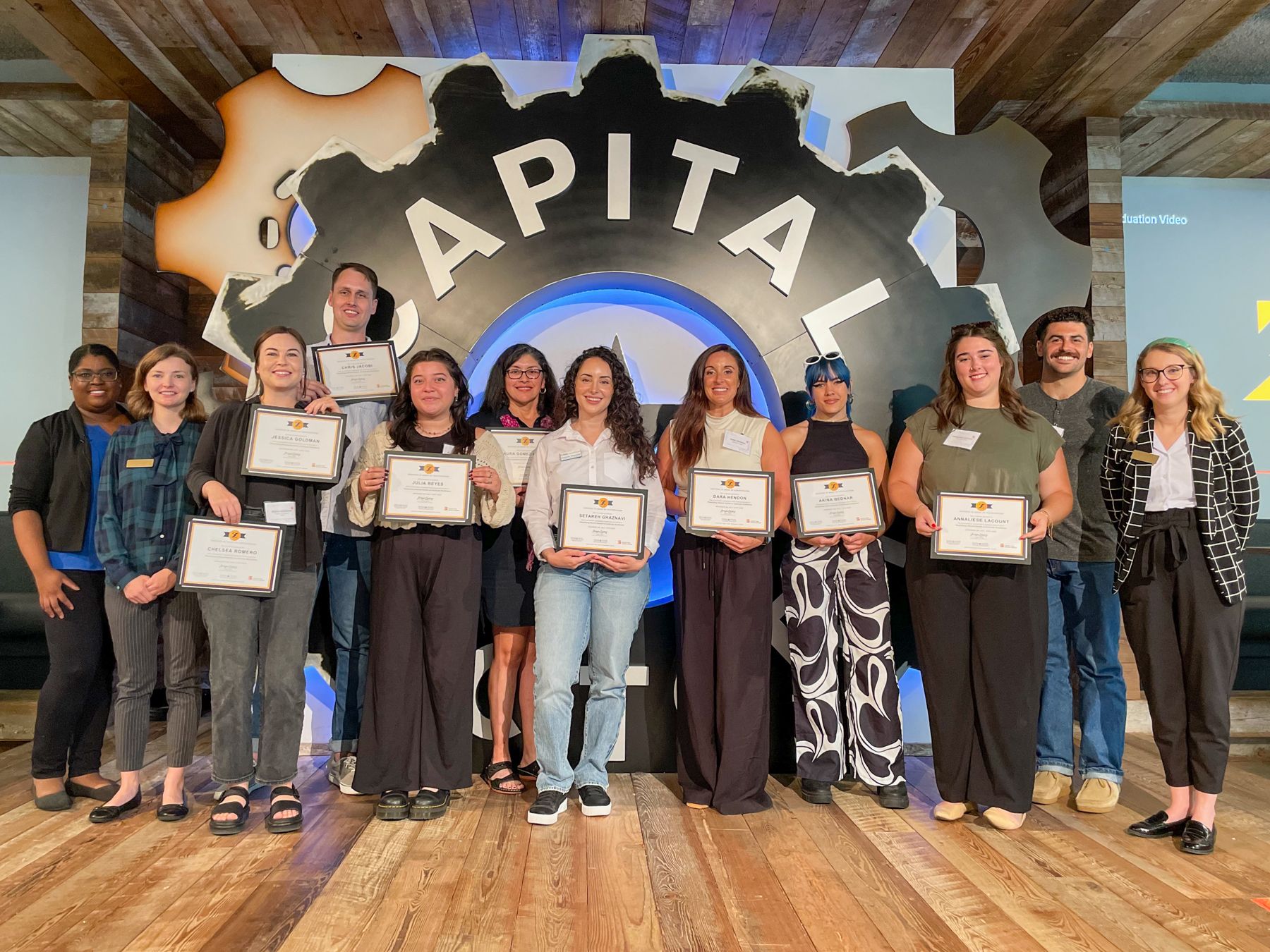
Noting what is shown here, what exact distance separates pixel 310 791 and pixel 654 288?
2.47 metres

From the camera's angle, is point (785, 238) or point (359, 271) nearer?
point (359, 271)

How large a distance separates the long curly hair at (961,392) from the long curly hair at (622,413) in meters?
1.04

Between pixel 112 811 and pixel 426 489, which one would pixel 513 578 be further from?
pixel 112 811

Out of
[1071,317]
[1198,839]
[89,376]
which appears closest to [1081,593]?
[1198,839]

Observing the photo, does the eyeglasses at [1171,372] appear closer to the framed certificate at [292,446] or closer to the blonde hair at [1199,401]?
the blonde hair at [1199,401]

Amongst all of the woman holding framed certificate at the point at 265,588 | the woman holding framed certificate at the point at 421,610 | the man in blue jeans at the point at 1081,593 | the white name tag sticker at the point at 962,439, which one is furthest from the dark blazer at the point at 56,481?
the man in blue jeans at the point at 1081,593

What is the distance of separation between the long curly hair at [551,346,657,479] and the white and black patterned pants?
0.68m

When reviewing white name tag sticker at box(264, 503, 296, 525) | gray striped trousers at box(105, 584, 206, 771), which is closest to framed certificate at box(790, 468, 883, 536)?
white name tag sticker at box(264, 503, 296, 525)

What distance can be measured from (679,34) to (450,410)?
90.3 inches

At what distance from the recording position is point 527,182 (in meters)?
3.80

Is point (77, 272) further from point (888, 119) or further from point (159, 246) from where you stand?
point (888, 119)

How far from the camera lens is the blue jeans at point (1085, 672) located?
3.26 m

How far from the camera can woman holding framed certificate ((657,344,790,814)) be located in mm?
3031

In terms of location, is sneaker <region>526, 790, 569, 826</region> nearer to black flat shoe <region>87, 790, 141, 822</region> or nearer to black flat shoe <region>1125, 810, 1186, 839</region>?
black flat shoe <region>87, 790, 141, 822</region>
